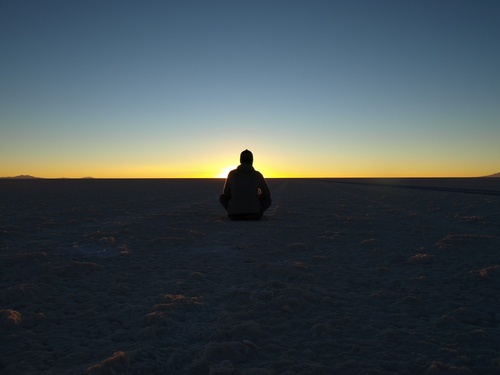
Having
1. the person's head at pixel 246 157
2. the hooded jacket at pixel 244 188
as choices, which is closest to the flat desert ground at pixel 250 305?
the hooded jacket at pixel 244 188

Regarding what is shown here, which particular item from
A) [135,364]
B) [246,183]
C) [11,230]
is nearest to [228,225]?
[246,183]

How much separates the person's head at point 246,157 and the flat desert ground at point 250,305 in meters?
2.39

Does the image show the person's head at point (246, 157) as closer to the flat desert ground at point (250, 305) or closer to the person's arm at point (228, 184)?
the person's arm at point (228, 184)

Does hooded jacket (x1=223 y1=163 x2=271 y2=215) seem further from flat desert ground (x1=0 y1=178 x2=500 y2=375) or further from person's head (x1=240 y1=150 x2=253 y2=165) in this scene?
flat desert ground (x1=0 y1=178 x2=500 y2=375)

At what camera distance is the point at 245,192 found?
10.2m

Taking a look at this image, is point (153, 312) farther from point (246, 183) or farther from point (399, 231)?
point (399, 231)

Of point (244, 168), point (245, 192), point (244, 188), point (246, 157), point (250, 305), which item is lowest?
point (250, 305)

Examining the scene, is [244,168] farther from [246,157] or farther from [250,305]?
[250,305]

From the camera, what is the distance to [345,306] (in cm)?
409

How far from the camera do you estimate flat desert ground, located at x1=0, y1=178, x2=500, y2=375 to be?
9.59 feet

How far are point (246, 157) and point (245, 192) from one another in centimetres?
85

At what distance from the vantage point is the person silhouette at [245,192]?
9.99 metres

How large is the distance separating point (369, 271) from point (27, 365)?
13.5ft

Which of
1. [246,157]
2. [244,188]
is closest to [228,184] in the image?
[244,188]
